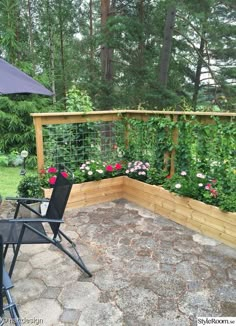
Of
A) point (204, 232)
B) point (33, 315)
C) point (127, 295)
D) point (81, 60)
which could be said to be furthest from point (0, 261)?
point (81, 60)

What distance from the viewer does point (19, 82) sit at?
7.37ft

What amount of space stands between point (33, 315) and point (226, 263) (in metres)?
1.60

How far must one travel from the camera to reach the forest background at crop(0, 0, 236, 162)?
7.38 meters

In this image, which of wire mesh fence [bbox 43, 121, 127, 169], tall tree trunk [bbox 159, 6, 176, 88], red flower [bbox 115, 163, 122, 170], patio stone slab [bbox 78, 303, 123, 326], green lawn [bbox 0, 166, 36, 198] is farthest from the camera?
tall tree trunk [bbox 159, 6, 176, 88]

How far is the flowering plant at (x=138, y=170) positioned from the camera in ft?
13.2

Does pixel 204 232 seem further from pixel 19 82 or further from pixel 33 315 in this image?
pixel 19 82

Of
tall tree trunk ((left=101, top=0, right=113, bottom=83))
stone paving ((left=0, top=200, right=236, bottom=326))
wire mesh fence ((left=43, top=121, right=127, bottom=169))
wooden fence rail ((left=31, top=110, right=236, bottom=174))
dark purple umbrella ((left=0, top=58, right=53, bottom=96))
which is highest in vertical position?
tall tree trunk ((left=101, top=0, right=113, bottom=83))

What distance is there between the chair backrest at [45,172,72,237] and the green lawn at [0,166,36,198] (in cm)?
214

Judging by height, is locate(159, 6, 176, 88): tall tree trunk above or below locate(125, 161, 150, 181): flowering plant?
above

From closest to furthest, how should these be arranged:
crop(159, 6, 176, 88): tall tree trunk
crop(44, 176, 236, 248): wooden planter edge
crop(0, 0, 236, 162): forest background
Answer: crop(44, 176, 236, 248): wooden planter edge → crop(0, 0, 236, 162): forest background → crop(159, 6, 176, 88): tall tree trunk

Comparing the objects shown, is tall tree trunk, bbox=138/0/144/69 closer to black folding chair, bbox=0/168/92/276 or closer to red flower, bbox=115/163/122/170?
red flower, bbox=115/163/122/170

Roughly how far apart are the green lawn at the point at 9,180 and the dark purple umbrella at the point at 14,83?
96.2 inches

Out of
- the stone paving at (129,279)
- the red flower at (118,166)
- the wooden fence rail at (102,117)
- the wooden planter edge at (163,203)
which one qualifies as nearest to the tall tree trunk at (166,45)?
the wooden fence rail at (102,117)

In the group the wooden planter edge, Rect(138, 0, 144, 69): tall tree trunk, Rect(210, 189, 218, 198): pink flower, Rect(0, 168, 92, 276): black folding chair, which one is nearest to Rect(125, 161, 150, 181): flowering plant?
the wooden planter edge
